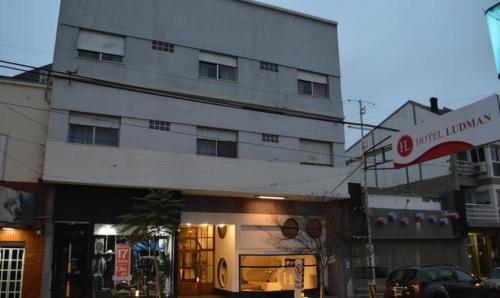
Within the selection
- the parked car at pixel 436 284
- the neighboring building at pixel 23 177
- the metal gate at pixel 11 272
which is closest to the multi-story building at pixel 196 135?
the neighboring building at pixel 23 177

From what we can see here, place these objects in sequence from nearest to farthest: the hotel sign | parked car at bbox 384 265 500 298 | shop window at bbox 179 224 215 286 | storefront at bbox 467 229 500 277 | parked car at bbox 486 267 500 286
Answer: the hotel sign
parked car at bbox 384 265 500 298
parked car at bbox 486 267 500 286
shop window at bbox 179 224 215 286
storefront at bbox 467 229 500 277

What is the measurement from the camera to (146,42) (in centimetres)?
2059

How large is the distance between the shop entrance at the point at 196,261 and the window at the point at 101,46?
337 inches

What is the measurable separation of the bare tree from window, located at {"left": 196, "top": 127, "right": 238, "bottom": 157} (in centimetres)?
412

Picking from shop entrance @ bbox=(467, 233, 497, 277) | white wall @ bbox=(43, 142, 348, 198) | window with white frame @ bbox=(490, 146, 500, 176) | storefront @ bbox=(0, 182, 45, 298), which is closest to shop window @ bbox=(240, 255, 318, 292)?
white wall @ bbox=(43, 142, 348, 198)

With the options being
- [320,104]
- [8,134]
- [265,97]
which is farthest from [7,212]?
[320,104]

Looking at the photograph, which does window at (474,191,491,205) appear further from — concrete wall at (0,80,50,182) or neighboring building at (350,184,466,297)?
concrete wall at (0,80,50,182)

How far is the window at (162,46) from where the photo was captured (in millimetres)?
20781

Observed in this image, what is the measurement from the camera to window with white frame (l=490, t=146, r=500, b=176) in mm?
32344

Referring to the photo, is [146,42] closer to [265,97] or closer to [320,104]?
[265,97]

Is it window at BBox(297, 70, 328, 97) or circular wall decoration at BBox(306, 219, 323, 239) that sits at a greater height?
window at BBox(297, 70, 328, 97)

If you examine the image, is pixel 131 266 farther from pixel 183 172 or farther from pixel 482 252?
pixel 482 252

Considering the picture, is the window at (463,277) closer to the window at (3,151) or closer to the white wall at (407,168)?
the white wall at (407,168)

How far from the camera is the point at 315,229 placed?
24094mm
